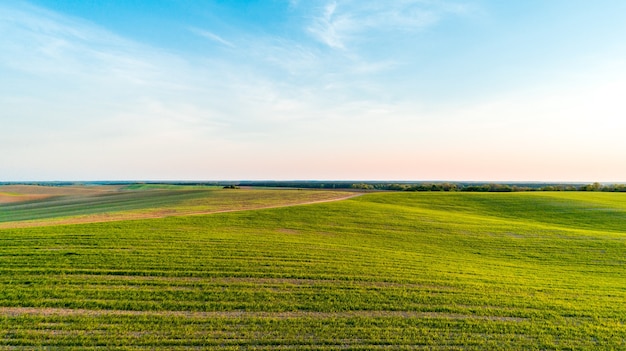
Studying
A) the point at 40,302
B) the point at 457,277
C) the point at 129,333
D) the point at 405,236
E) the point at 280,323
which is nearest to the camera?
the point at 129,333

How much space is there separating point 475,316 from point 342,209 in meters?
26.0

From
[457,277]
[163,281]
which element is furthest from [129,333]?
[457,277]

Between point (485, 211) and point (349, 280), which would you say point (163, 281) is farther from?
point (485, 211)

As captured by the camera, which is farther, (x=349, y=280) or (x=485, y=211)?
(x=485, y=211)

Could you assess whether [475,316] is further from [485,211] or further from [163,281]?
[485,211]

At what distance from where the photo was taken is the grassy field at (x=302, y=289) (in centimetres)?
1011

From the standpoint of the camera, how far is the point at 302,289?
1355cm

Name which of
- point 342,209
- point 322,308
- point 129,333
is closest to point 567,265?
point 322,308

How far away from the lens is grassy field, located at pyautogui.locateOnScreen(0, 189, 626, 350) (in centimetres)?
1011

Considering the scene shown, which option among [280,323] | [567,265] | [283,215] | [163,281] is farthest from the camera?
[283,215]

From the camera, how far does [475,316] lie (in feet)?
38.7

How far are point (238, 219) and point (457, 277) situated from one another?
2115 centimetres

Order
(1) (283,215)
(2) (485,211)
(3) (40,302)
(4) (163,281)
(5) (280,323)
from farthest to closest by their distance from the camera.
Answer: (2) (485,211) → (1) (283,215) → (4) (163,281) → (3) (40,302) → (5) (280,323)

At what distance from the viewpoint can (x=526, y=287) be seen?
15.0 meters
